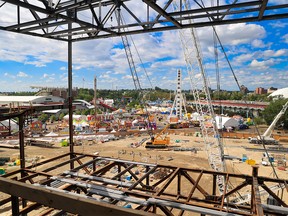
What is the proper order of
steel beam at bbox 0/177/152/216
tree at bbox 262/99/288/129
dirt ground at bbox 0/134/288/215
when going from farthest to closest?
tree at bbox 262/99/288/129
dirt ground at bbox 0/134/288/215
steel beam at bbox 0/177/152/216

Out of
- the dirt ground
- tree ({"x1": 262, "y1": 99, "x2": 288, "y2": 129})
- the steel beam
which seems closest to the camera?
the steel beam

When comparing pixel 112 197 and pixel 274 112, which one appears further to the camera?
pixel 274 112

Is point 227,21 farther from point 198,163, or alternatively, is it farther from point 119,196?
point 198,163

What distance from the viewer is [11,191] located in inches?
78.4

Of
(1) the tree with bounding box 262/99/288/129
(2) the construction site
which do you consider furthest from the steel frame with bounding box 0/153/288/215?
(1) the tree with bounding box 262/99/288/129

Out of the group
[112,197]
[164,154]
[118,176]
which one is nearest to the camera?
[112,197]

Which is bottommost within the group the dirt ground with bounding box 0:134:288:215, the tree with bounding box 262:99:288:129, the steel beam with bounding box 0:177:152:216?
the dirt ground with bounding box 0:134:288:215

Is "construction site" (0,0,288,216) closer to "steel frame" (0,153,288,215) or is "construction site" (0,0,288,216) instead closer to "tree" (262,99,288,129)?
"steel frame" (0,153,288,215)

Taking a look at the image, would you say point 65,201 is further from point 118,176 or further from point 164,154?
point 164,154

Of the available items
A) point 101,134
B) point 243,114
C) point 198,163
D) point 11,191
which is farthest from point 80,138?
point 243,114

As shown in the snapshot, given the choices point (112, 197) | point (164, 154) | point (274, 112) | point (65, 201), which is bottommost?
point (164, 154)

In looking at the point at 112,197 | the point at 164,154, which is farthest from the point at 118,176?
the point at 164,154

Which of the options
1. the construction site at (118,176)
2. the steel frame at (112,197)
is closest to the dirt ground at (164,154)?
the construction site at (118,176)

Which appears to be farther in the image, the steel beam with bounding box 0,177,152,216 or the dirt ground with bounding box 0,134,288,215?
the dirt ground with bounding box 0,134,288,215
